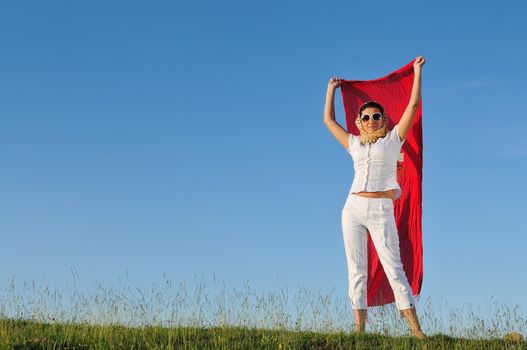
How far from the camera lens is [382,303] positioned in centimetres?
997

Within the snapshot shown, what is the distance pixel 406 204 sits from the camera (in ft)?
32.8

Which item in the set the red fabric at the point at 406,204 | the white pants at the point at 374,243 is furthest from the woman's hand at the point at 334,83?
the white pants at the point at 374,243

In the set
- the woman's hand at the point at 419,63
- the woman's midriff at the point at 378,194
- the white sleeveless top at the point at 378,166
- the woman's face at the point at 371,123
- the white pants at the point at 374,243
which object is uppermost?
the woman's hand at the point at 419,63

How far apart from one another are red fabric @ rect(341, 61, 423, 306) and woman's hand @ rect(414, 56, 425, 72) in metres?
0.56

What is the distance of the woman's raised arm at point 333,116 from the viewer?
9547 mm

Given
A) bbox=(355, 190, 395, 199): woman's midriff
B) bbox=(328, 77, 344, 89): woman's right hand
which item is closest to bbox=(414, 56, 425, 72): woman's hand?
bbox=(328, 77, 344, 89): woman's right hand

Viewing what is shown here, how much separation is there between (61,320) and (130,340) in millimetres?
2397

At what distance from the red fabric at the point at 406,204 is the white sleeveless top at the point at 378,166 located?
934 millimetres

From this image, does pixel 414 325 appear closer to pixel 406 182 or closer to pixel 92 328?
pixel 406 182

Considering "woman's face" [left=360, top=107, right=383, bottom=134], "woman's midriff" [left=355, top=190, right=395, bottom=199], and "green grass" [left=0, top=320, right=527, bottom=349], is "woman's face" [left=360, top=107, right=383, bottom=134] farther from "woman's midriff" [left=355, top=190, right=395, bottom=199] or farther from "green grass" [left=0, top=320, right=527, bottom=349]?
"green grass" [left=0, top=320, right=527, bottom=349]

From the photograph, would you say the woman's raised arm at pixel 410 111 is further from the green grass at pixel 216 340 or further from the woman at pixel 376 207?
the green grass at pixel 216 340

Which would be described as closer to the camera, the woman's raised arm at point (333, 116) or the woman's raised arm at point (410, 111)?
the woman's raised arm at point (410, 111)

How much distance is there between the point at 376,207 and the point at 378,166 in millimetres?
562

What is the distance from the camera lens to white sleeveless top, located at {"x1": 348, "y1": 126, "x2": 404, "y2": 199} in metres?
8.90
